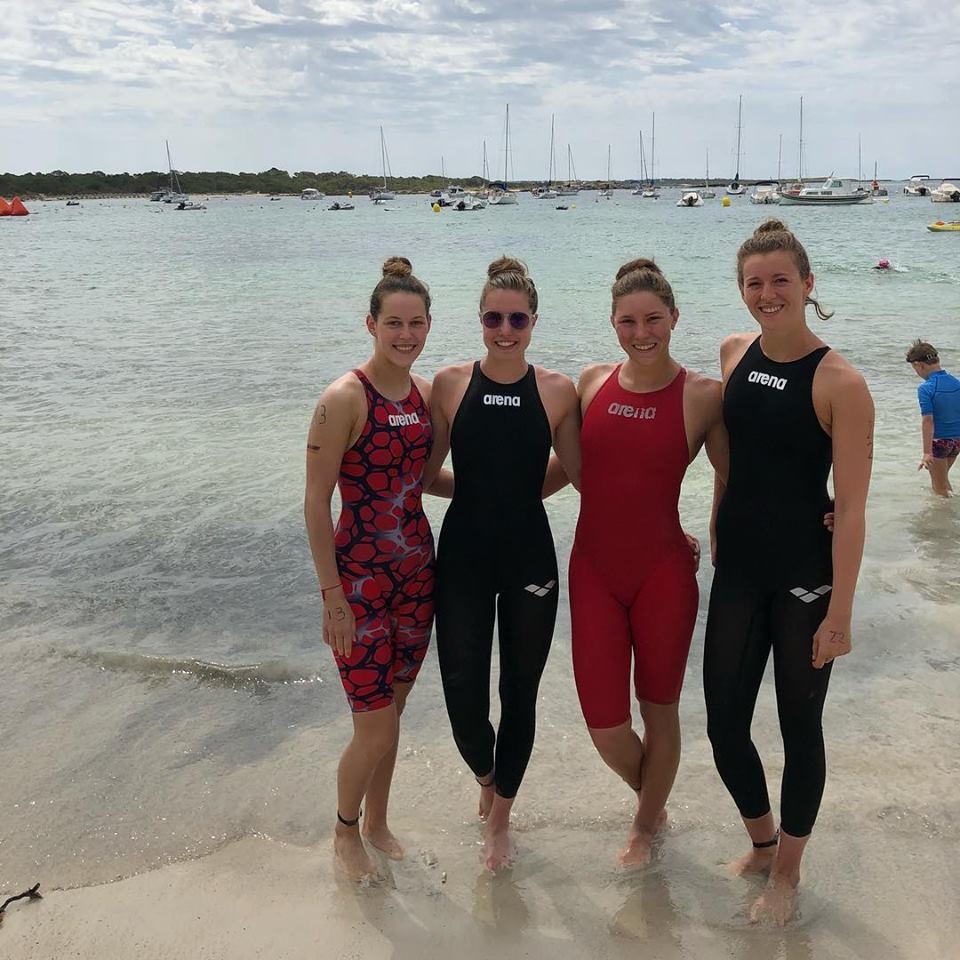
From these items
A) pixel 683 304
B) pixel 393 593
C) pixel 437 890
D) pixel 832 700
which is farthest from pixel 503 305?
pixel 683 304

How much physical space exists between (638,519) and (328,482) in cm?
118

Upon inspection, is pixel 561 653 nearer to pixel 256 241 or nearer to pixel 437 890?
pixel 437 890

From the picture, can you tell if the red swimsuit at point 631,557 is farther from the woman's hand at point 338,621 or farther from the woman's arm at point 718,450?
the woman's hand at point 338,621

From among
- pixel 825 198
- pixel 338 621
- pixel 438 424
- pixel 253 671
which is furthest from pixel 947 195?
pixel 338 621

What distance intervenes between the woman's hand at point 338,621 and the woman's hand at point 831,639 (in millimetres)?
1664

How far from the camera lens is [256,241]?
52656 mm

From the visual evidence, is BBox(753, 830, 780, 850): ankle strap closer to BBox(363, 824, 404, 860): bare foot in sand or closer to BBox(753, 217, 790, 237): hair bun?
BBox(363, 824, 404, 860): bare foot in sand

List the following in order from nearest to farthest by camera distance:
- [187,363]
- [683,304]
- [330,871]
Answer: [330,871] < [187,363] < [683,304]

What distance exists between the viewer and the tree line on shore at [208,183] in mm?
133625

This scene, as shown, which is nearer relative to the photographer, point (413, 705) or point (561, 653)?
point (413, 705)

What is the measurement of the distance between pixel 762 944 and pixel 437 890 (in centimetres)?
123

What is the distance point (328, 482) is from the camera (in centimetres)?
315

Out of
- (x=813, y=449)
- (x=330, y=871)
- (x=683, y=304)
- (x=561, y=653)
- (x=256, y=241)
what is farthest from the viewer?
(x=256, y=241)

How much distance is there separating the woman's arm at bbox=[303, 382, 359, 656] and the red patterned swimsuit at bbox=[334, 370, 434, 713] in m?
0.05
